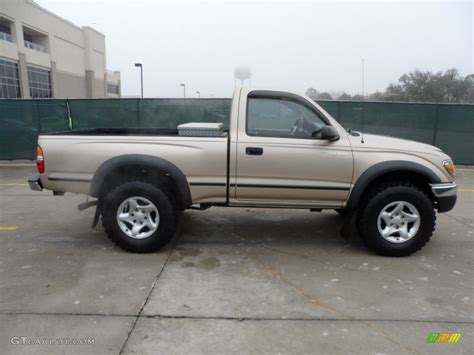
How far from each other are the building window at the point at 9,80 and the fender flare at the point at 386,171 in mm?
48736

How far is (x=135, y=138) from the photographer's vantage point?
14.4ft

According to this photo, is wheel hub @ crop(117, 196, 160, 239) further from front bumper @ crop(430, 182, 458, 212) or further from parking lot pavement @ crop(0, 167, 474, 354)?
Result: front bumper @ crop(430, 182, 458, 212)

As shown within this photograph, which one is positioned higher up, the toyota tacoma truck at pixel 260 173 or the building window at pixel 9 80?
the building window at pixel 9 80

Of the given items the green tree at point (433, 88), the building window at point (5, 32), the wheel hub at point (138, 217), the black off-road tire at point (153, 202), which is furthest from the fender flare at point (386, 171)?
the building window at point (5, 32)

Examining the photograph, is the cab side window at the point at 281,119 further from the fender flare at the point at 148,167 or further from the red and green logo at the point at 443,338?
the red and green logo at the point at 443,338

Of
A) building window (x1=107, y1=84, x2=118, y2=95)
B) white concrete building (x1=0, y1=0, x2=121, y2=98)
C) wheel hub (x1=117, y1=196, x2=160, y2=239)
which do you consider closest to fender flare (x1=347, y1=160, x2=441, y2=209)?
wheel hub (x1=117, y1=196, x2=160, y2=239)

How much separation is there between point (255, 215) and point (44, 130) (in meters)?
8.30

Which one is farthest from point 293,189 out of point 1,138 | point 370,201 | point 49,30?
point 49,30

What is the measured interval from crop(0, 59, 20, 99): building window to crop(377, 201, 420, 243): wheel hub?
4894 centimetres

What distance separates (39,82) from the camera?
168 feet

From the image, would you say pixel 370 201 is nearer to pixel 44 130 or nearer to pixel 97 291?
pixel 97 291

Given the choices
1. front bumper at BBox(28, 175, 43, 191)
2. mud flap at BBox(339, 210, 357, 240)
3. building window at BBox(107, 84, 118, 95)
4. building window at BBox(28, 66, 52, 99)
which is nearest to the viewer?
front bumper at BBox(28, 175, 43, 191)

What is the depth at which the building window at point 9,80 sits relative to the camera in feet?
143

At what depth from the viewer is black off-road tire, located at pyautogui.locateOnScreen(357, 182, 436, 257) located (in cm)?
432
